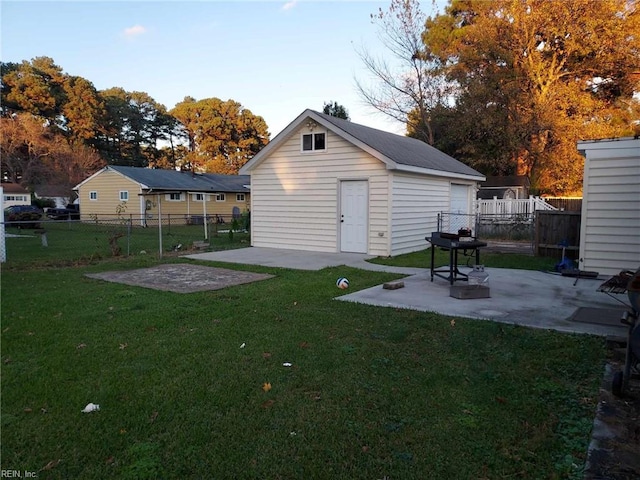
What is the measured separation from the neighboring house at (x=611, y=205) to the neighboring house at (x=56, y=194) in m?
40.5

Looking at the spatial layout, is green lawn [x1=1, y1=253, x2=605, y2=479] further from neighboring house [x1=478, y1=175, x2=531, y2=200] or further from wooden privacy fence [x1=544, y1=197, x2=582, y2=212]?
neighboring house [x1=478, y1=175, x2=531, y2=200]

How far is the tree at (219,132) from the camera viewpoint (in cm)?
4872

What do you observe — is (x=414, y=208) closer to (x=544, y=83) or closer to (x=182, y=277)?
(x=182, y=277)

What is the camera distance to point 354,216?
12.4 metres

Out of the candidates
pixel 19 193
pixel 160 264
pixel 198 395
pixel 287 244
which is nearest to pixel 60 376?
pixel 198 395

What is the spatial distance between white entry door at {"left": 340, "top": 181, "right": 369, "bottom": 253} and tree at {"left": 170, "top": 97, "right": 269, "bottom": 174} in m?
38.5

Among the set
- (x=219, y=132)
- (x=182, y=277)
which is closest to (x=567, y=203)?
(x=182, y=277)

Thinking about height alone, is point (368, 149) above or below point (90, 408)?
above

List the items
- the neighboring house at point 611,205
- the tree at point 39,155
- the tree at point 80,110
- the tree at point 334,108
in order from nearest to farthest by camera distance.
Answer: the neighboring house at point 611,205, the tree at point 334,108, the tree at point 39,155, the tree at point 80,110

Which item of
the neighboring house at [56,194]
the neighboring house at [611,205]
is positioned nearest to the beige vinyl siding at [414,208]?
the neighboring house at [611,205]

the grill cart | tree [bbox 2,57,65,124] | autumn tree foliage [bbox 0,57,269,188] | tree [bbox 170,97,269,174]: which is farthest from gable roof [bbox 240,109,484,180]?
tree [bbox 170,97,269,174]

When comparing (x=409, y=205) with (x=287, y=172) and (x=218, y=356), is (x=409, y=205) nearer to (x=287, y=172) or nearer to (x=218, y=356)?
(x=287, y=172)

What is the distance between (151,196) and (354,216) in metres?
20.8

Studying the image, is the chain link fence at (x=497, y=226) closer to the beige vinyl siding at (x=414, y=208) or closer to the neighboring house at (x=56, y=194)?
the beige vinyl siding at (x=414, y=208)
